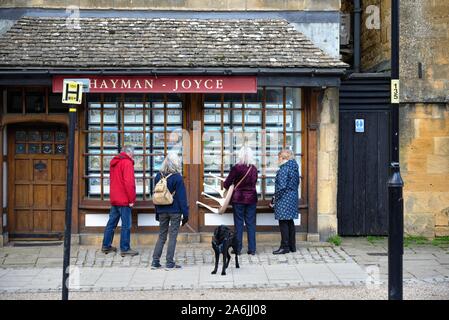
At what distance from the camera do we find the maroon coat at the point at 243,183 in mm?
11195

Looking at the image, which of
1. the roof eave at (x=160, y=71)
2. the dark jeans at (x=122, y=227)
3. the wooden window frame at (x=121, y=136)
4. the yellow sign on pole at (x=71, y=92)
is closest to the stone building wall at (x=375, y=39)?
the roof eave at (x=160, y=71)

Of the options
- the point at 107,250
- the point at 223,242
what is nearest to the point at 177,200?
the point at 223,242

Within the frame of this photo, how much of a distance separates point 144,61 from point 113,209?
8.40 feet

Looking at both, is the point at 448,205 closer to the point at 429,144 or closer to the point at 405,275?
the point at 429,144

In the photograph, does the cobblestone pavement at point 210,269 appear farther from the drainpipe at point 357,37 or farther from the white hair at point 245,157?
the drainpipe at point 357,37

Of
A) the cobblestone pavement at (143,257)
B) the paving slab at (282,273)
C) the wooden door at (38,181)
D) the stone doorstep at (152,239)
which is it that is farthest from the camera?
the wooden door at (38,181)

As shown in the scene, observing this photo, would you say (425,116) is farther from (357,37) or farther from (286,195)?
(286,195)

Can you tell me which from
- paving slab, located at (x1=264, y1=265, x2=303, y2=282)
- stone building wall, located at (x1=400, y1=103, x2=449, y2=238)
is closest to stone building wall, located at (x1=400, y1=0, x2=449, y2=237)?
stone building wall, located at (x1=400, y1=103, x2=449, y2=238)

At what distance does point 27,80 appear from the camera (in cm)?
1133

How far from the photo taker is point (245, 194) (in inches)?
441

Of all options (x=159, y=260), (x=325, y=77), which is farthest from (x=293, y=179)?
(x=159, y=260)

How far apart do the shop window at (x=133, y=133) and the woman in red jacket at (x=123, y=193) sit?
94cm

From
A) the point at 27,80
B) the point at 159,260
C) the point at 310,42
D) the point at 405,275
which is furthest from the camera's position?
the point at 310,42

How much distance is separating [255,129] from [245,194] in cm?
170
